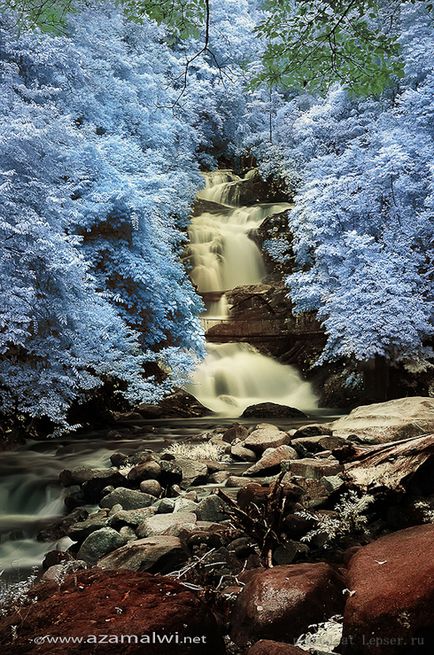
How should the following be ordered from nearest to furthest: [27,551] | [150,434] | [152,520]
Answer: [152,520] < [27,551] < [150,434]

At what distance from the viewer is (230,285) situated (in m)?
18.0

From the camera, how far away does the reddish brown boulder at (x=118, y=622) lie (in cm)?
202

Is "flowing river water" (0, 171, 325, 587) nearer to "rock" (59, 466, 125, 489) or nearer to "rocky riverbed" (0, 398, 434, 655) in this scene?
"rock" (59, 466, 125, 489)

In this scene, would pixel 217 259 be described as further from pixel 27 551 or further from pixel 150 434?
pixel 27 551

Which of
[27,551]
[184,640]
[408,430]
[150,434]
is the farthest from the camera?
[150,434]

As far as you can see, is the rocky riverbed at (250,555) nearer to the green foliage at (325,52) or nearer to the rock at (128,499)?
the rock at (128,499)

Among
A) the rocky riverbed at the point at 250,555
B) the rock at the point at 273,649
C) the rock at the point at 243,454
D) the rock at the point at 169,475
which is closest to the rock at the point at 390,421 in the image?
the rocky riverbed at the point at 250,555

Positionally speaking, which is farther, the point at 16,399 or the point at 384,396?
the point at 384,396

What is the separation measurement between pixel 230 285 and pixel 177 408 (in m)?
6.27

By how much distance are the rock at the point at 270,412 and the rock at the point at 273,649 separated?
33.0ft

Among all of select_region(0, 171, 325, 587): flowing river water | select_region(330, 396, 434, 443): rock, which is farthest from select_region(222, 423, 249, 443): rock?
select_region(330, 396, 434, 443): rock

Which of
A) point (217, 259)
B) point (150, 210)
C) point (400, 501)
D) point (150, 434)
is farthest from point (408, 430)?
point (217, 259)

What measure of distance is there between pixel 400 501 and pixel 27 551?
140 inches

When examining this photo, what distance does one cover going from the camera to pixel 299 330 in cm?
1597
